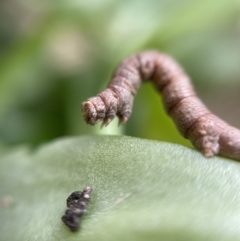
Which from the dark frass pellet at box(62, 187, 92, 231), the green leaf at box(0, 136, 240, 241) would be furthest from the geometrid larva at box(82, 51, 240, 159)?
the dark frass pellet at box(62, 187, 92, 231)

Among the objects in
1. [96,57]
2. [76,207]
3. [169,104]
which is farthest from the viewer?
[96,57]

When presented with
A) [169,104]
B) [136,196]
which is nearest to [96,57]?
[169,104]

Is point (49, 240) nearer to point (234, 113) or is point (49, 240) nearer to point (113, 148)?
point (113, 148)

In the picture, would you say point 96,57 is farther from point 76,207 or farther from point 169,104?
point 76,207

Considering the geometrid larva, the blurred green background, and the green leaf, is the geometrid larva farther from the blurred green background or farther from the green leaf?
the blurred green background

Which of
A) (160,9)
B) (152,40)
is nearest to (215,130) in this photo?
(152,40)

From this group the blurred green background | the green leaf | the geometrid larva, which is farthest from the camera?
the blurred green background

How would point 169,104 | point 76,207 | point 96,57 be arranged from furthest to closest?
point 96,57 → point 169,104 → point 76,207
